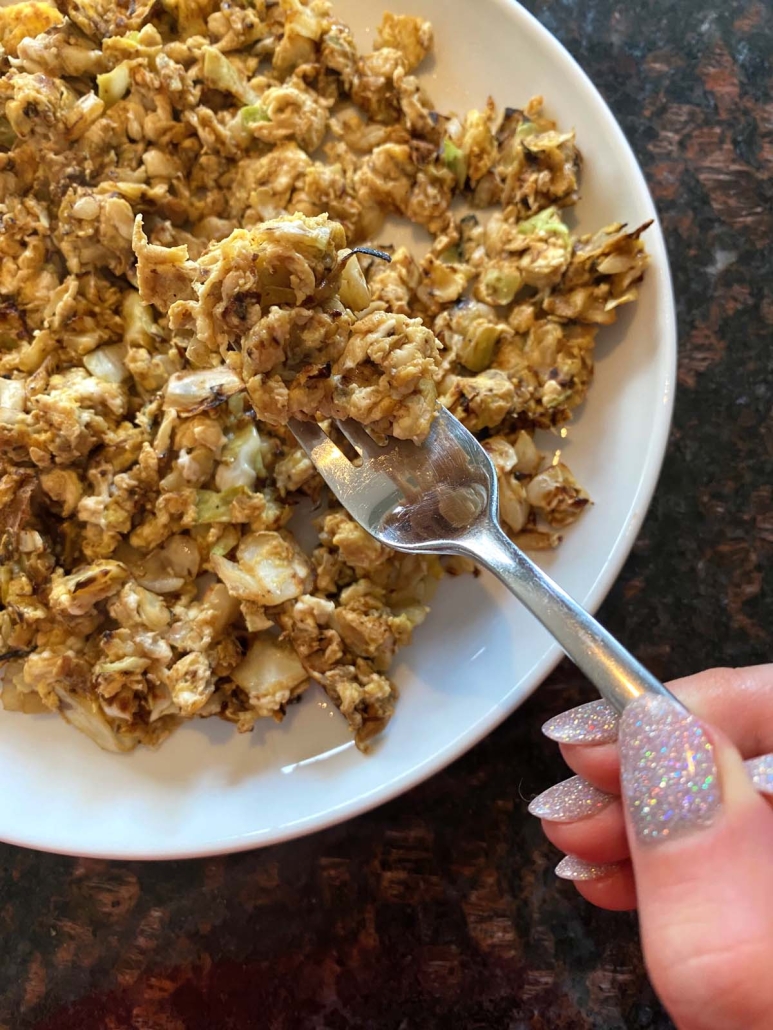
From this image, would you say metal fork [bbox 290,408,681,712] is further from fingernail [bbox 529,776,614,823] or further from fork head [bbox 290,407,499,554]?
fingernail [bbox 529,776,614,823]

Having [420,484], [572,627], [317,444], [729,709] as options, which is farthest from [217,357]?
[729,709]

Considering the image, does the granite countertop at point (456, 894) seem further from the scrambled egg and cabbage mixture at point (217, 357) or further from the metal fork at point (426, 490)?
the metal fork at point (426, 490)

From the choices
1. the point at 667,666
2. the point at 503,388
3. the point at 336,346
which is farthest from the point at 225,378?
the point at 667,666

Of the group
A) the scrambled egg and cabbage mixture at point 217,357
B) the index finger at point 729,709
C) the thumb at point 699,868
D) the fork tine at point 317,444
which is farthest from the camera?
the scrambled egg and cabbage mixture at point 217,357

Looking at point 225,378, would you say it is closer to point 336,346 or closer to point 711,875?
point 336,346

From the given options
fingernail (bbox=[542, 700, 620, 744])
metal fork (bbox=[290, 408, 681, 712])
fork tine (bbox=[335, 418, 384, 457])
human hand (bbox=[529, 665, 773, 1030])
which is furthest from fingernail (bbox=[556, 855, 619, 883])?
fork tine (bbox=[335, 418, 384, 457])

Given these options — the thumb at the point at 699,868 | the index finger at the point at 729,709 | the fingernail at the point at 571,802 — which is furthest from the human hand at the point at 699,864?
the fingernail at the point at 571,802

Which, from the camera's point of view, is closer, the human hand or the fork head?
the human hand
